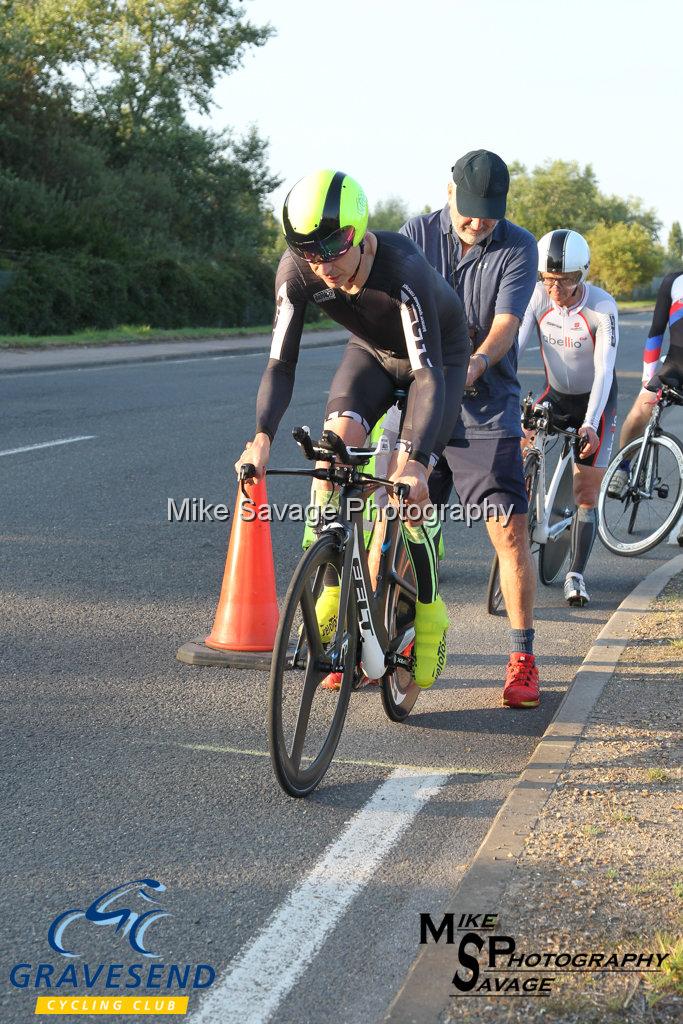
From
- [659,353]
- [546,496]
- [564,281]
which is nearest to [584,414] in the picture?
[546,496]

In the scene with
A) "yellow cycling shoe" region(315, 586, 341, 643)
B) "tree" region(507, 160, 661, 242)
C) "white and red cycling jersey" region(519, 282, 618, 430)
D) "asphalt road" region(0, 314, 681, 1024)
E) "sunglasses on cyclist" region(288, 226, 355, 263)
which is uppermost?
"tree" region(507, 160, 661, 242)

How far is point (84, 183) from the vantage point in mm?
39094

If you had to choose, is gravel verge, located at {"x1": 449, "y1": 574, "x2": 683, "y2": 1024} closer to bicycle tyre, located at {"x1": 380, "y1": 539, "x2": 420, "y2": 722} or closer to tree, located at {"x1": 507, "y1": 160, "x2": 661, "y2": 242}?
bicycle tyre, located at {"x1": 380, "y1": 539, "x2": 420, "y2": 722}

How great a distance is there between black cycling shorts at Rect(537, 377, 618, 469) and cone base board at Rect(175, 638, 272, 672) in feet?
7.68

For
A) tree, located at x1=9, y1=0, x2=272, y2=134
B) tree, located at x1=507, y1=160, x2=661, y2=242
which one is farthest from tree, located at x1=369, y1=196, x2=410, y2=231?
tree, located at x1=9, y1=0, x2=272, y2=134

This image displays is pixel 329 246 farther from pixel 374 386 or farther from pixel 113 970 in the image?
pixel 113 970

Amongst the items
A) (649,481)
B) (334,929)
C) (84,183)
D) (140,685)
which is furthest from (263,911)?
(84,183)

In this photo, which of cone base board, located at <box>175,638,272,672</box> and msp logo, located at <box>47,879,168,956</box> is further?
cone base board, located at <box>175,638,272,672</box>

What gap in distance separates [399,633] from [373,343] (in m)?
1.08

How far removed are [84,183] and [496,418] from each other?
35925 millimetres

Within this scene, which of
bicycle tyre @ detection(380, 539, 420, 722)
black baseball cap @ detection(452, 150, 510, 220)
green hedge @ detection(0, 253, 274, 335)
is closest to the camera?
bicycle tyre @ detection(380, 539, 420, 722)

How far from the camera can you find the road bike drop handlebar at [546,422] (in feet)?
22.7

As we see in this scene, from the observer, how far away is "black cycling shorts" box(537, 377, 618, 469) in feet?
23.0

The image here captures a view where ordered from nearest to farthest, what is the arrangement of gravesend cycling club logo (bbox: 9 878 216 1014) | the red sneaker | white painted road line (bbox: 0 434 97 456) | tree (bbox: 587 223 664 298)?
gravesend cycling club logo (bbox: 9 878 216 1014) → the red sneaker → white painted road line (bbox: 0 434 97 456) → tree (bbox: 587 223 664 298)
